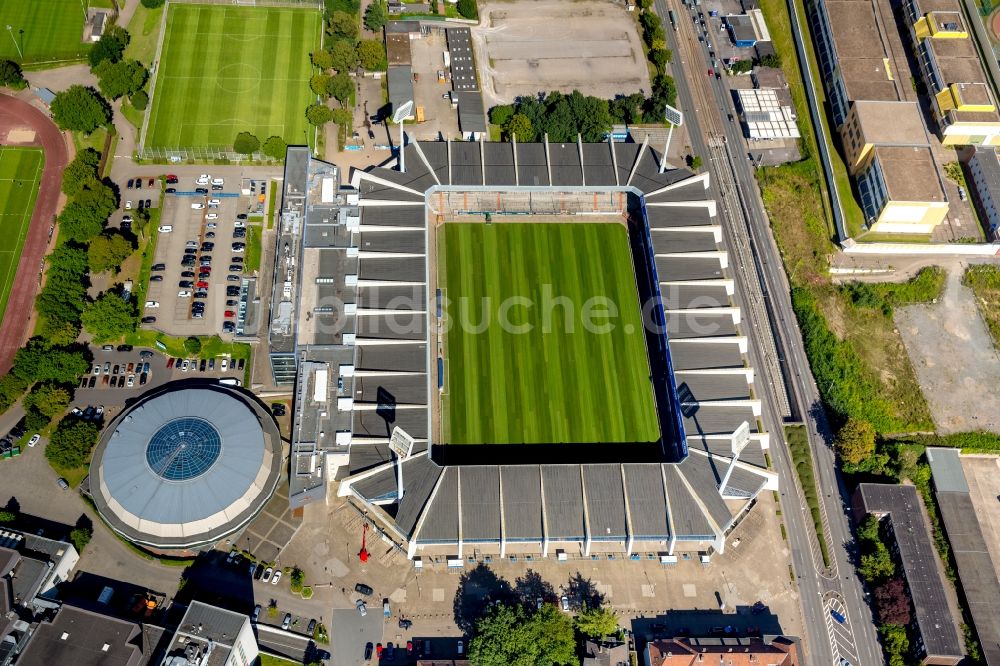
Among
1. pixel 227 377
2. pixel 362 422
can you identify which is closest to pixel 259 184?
pixel 227 377

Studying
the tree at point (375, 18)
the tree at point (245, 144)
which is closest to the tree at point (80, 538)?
the tree at point (245, 144)

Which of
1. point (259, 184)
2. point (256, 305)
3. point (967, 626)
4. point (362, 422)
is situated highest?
point (259, 184)

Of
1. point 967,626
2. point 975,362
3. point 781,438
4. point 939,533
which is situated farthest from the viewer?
point 975,362

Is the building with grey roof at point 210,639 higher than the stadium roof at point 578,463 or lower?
lower

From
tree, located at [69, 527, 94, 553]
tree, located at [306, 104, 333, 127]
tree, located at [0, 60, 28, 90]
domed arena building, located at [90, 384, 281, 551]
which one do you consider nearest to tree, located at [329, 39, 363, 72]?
tree, located at [306, 104, 333, 127]

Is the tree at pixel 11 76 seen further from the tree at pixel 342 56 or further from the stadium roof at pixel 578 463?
the stadium roof at pixel 578 463

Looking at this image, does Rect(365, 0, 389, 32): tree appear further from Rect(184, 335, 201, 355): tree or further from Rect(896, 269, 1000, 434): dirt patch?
Rect(896, 269, 1000, 434): dirt patch

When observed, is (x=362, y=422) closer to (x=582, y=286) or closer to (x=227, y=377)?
(x=227, y=377)
